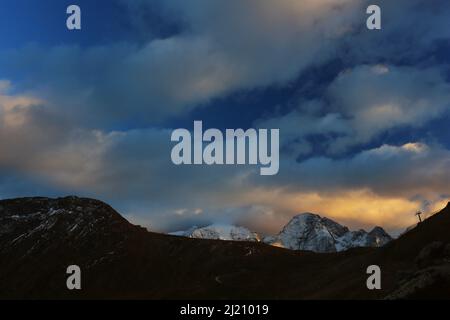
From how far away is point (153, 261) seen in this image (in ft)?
526

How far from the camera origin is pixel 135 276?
152m

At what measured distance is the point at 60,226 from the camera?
18225cm

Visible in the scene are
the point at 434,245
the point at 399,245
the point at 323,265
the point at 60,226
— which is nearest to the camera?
the point at 434,245

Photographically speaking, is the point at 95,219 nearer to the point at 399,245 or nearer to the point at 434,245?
the point at 399,245

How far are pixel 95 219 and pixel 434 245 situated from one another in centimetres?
13925

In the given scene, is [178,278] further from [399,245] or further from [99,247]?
[399,245]

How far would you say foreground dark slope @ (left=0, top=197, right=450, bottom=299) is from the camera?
103m

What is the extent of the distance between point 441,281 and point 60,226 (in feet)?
508

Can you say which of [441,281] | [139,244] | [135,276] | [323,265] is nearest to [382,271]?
[323,265]

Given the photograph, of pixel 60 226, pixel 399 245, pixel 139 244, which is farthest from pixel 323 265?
pixel 60 226

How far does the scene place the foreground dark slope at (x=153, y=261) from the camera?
10300 cm
